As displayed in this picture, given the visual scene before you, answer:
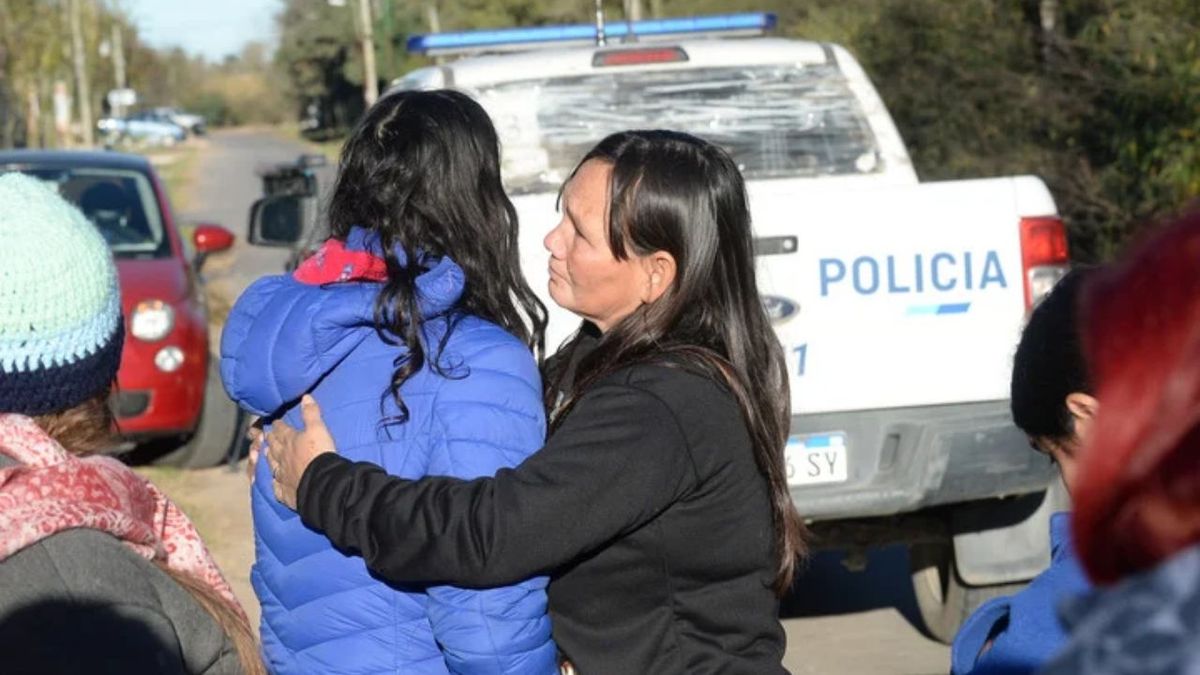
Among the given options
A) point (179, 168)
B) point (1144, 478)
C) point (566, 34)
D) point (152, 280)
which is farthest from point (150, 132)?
point (1144, 478)

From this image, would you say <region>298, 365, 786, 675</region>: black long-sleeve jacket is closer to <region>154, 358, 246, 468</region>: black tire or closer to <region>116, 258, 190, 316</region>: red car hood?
<region>116, 258, 190, 316</region>: red car hood

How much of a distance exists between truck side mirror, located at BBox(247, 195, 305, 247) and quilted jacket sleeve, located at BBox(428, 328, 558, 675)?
5220mm

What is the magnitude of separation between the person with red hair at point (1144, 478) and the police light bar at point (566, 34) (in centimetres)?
567

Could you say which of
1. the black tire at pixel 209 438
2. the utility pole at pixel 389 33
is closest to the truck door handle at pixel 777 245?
the black tire at pixel 209 438

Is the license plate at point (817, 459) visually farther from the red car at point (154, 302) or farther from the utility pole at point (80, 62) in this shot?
the utility pole at point (80, 62)

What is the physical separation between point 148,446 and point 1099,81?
6.24m

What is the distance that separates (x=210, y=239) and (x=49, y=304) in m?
8.16

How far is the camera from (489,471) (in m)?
2.38

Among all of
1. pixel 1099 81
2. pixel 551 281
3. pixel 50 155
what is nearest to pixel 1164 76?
pixel 1099 81

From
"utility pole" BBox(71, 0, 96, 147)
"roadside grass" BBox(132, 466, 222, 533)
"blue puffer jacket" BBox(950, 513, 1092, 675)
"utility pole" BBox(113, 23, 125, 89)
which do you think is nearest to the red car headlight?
"roadside grass" BBox(132, 466, 222, 533)

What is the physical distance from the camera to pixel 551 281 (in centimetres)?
270

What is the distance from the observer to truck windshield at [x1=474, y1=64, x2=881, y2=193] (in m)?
5.99

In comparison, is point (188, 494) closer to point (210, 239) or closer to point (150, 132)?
point (210, 239)

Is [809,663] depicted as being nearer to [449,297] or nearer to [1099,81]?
[449,297]
